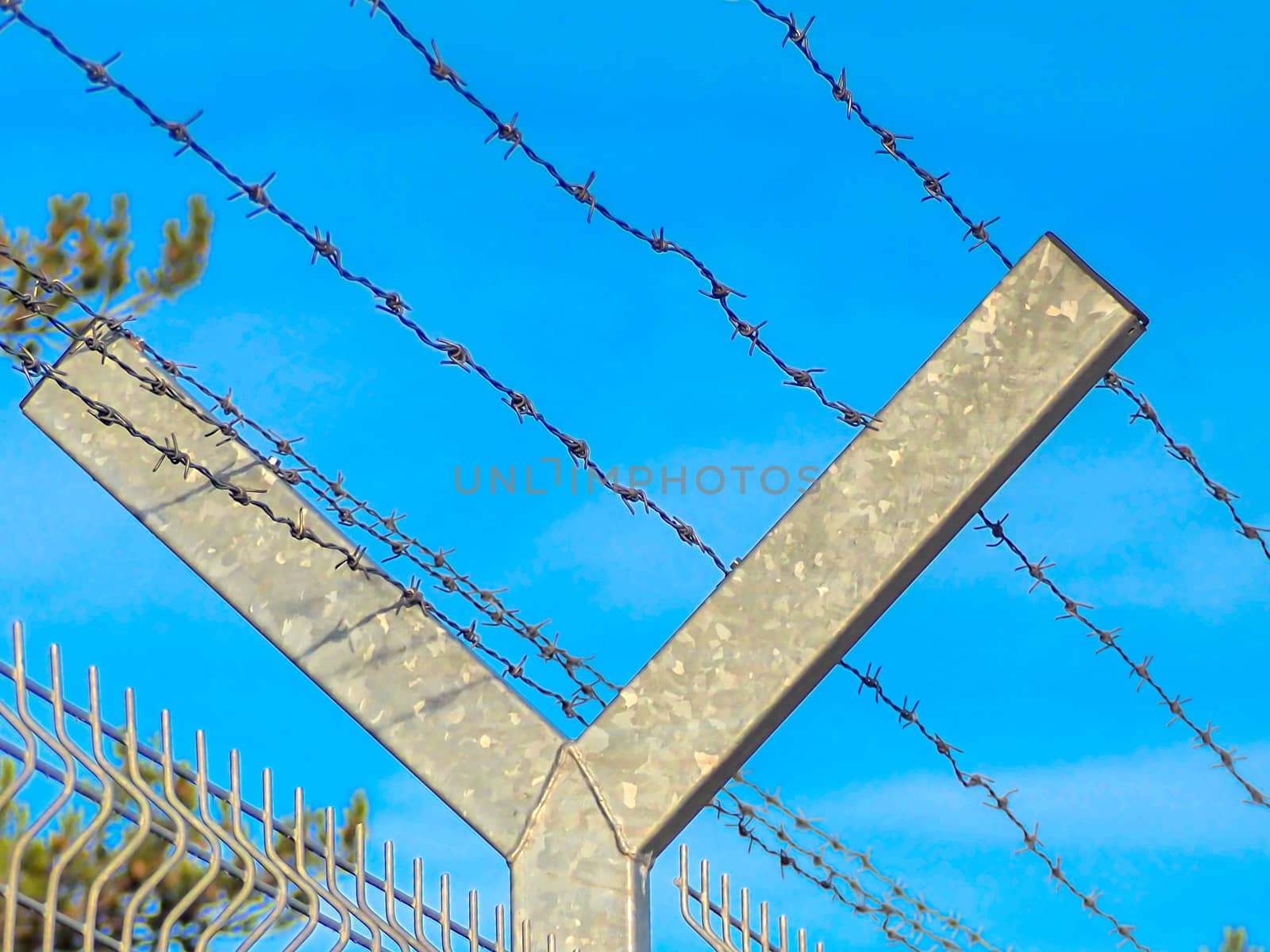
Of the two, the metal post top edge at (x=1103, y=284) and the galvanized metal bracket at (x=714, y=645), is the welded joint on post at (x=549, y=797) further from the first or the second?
the metal post top edge at (x=1103, y=284)

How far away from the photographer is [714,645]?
3.15 metres

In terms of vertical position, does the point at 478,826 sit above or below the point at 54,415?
below

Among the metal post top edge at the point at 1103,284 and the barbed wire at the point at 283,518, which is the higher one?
the metal post top edge at the point at 1103,284

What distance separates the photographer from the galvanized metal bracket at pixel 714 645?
10.2ft

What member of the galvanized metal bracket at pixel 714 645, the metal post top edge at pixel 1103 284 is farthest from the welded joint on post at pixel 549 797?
the metal post top edge at pixel 1103 284

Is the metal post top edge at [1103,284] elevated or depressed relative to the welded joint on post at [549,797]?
elevated

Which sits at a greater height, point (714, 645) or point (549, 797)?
point (714, 645)

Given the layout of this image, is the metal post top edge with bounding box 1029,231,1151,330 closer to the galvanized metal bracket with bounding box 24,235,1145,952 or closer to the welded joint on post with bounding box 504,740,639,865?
the galvanized metal bracket with bounding box 24,235,1145,952

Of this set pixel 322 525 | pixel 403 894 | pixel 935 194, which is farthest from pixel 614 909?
pixel 935 194

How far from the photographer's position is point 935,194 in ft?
11.2

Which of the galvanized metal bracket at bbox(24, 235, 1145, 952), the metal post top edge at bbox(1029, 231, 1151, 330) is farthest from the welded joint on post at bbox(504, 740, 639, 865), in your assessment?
the metal post top edge at bbox(1029, 231, 1151, 330)

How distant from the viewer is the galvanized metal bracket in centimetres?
311

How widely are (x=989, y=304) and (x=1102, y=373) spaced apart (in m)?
0.25

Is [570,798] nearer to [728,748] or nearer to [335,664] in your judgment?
[728,748]
